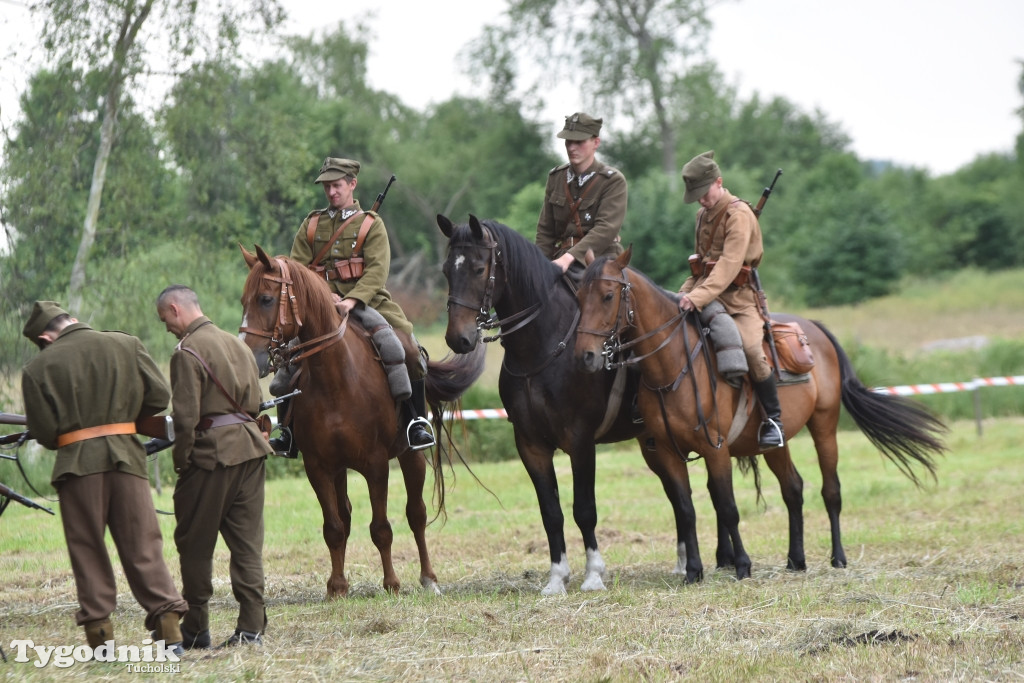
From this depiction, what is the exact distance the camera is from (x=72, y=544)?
5910 millimetres

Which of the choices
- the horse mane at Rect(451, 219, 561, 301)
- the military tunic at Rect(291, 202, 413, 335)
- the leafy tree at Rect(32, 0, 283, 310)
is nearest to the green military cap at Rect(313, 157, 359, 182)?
the military tunic at Rect(291, 202, 413, 335)

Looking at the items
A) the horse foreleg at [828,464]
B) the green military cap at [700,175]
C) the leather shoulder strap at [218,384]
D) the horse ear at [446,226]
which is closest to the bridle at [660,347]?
the green military cap at [700,175]

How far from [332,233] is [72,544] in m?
3.46

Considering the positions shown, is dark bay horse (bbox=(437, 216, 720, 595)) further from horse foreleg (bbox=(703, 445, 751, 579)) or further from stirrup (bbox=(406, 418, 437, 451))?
stirrup (bbox=(406, 418, 437, 451))

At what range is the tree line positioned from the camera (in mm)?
16609

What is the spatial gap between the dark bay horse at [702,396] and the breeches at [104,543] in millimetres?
3074

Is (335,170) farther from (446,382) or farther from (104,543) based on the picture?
(104,543)

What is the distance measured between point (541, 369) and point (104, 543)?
3351 millimetres

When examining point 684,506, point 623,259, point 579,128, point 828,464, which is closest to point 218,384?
point 623,259

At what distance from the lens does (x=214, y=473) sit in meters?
6.22

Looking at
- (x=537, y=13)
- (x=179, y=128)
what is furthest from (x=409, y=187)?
(x=179, y=128)

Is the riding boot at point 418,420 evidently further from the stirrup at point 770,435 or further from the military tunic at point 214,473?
the stirrup at point 770,435

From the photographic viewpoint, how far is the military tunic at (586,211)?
8672 millimetres

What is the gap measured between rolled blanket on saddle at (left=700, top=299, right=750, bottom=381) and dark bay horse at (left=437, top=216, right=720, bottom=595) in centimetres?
75
